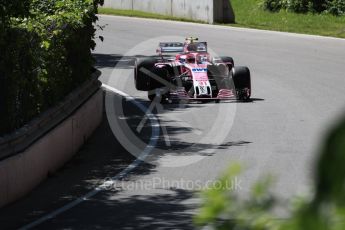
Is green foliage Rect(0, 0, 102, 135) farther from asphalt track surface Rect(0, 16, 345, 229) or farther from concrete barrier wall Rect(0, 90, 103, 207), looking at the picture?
asphalt track surface Rect(0, 16, 345, 229)

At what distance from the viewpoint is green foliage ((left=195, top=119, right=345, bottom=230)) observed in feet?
2.99

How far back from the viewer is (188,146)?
14852mm

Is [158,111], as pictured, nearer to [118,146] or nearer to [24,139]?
[118,146]

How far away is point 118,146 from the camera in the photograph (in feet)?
49.2

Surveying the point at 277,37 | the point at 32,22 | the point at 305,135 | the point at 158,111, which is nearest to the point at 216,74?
the point at 158,111

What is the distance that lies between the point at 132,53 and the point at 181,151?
669 inches

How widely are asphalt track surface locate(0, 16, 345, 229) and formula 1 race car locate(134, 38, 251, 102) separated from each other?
0.33m

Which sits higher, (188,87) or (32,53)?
(32,53)

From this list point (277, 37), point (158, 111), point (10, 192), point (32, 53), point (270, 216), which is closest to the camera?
point (270, 216)

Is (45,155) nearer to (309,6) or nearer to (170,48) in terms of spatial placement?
(170,48)

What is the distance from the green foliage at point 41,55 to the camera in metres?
11.5

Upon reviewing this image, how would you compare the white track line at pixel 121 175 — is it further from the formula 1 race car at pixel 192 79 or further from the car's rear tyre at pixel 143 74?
the formula 1 race car at pixel 192 79

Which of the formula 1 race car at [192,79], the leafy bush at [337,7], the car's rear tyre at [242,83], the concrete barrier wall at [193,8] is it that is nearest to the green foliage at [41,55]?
the formula 1 race car at [192,79]

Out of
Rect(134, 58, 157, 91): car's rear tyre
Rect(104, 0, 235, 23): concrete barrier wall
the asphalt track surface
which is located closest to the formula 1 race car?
Rect(134, 58, 157, 91): car's rear tyre
